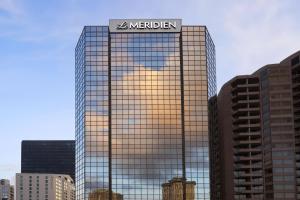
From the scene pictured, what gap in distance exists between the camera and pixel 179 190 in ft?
617

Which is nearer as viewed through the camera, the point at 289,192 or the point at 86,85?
the point at 289,192

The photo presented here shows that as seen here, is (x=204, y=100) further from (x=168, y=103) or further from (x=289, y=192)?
(x=289, y=192)

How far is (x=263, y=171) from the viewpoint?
192 meters

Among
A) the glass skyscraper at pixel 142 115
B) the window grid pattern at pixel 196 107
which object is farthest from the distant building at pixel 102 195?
the window grid pattern at pixel 196 107

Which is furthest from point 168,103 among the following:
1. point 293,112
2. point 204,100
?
point 293,112

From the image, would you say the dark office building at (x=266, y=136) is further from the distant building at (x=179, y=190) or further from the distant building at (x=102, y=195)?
the distant building at (x=102, y=195)

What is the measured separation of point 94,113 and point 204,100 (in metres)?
33.0

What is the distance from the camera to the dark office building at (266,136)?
18738cm

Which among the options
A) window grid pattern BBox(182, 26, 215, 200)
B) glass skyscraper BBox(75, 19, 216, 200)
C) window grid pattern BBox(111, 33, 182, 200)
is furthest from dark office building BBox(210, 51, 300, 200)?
window grid pattern BBox(111, 33, 182, 200)

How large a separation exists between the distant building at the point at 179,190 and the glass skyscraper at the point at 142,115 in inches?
25.3

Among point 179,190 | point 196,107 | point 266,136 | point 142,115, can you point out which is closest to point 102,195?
point 179,190

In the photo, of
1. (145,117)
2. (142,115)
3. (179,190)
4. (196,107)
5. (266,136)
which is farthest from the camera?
(142,115)

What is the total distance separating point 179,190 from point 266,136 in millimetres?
30291

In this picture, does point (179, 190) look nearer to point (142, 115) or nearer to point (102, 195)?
point (102, 195)
